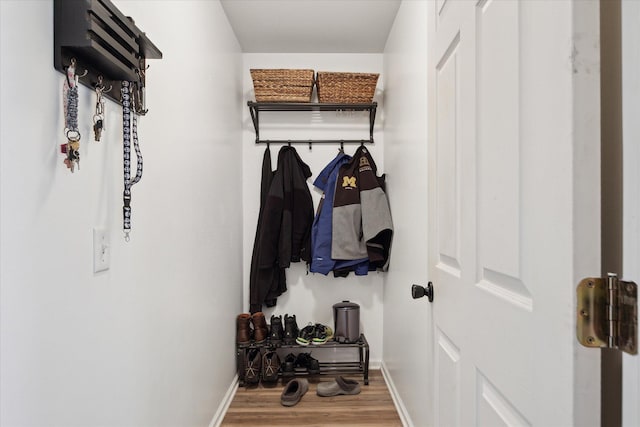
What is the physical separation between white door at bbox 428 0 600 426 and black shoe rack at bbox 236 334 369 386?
1647mm

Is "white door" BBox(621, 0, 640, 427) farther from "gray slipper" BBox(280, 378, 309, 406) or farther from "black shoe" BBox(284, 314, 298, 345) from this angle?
"black shoe" BBox(284, 314, 298, 345)

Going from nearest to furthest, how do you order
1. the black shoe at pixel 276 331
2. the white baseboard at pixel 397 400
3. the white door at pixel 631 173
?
the white door at pixel 631 173 → the white baseboard at pixel 397 400 → the black shoe at pixel 276 331

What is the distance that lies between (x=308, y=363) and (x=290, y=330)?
0.25 m

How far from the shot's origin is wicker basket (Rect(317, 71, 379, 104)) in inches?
107

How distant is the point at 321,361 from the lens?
2908 mm

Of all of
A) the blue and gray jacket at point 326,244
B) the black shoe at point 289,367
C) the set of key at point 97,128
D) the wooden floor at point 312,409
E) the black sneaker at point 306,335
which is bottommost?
the wooden floor at point 312,409

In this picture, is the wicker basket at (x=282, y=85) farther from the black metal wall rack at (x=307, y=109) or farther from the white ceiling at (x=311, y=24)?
the white ceiling at (x=311, y=24)

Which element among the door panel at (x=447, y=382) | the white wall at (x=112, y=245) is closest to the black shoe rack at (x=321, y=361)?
the white wall at (x=112, y=245)

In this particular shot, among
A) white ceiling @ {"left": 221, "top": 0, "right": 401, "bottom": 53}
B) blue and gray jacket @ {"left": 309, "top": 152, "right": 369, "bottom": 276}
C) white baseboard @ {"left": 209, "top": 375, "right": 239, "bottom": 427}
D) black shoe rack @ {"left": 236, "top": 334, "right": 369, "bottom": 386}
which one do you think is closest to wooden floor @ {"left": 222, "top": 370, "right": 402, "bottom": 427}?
white baseboard @ {"left": 209, "top": 375, "right": 239, "bottom": 427}

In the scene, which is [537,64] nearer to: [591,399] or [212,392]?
[591,399]

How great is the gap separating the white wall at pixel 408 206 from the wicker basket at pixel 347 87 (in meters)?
0.14

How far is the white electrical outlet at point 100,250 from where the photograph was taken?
0.99 metres

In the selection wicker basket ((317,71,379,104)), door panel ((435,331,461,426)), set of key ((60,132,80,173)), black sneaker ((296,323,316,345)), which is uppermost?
wicker basket ((317,71,379,104))

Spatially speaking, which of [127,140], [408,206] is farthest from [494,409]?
[408,206]
